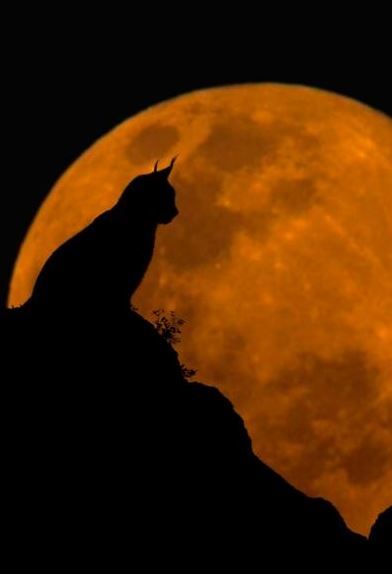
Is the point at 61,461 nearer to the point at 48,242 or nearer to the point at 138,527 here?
the point at 138,527

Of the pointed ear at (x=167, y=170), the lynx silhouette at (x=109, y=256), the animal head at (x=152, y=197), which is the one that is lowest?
the lynx silhouette at (x=109, y=256)

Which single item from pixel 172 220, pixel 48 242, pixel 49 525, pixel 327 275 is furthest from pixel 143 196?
pixel 49 525

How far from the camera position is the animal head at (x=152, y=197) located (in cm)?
1447

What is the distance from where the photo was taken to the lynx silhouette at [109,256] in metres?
14.4

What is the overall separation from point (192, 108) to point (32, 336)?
585cm

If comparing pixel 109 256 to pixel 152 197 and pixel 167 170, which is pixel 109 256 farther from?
pixel 167 170

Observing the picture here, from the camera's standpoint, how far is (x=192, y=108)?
659 inches

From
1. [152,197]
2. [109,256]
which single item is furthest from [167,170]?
[109,256]

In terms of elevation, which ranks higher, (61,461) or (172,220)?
(172,220)

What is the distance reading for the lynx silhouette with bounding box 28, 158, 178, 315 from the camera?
47.3 ft

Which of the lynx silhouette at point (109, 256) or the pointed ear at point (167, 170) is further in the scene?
the pointed ear at point (167, 170)

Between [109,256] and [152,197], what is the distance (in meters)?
1.41

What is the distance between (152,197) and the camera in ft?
47.0

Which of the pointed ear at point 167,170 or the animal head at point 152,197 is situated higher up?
the pointed ear at point 167,170
